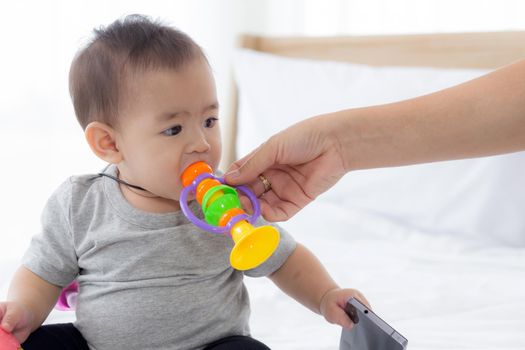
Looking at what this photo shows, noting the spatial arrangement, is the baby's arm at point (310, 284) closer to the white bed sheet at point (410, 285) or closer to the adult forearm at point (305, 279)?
the adult forearm at point (305, 279)

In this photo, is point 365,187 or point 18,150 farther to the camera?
point 18,150

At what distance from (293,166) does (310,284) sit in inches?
8.1

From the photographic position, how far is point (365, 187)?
167 cm

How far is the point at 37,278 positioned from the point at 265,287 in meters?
0.54

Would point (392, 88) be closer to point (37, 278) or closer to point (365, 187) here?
point (365, 187)

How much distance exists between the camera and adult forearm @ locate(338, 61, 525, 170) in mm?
859

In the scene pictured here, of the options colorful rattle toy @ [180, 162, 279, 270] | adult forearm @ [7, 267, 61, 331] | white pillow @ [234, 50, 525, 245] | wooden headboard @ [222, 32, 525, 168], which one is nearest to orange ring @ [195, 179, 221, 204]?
colorful rattle toy @ [180, 162, 279, 270]

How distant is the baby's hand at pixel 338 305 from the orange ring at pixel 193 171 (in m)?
0.29

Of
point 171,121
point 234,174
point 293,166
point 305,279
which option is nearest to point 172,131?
point 171,121

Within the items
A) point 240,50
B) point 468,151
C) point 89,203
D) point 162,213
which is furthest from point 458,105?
point 240,50

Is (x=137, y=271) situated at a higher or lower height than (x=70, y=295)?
higher

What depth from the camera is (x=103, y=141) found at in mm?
953

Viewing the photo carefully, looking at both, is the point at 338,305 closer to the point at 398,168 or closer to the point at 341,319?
the point at 341,319

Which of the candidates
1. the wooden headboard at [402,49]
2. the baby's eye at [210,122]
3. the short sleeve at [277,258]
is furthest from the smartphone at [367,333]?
the wooden headboard at [402,49]
